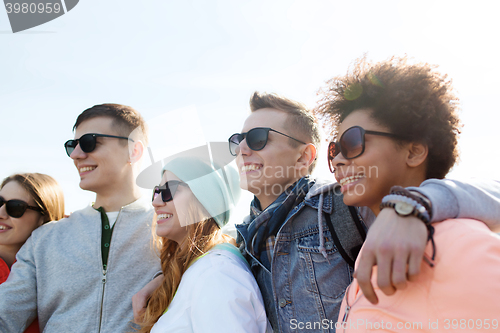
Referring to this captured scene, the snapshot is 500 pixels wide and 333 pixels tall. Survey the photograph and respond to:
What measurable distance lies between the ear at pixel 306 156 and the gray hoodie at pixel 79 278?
5.60 feet

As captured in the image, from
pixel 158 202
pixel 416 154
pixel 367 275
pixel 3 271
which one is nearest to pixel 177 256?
pixel 158 202

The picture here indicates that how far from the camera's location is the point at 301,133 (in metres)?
3.06

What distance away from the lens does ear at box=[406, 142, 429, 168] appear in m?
1.76

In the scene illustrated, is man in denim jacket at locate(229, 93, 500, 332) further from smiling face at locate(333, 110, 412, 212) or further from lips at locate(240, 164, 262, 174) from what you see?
smiling face at locate(333, 110, 412, 212)

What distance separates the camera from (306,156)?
308cm

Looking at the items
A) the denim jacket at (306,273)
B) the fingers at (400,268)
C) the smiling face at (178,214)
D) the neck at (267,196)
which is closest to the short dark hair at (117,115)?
the smiling face at (178,214)

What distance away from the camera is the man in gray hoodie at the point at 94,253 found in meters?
2.79

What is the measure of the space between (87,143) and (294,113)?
223cm

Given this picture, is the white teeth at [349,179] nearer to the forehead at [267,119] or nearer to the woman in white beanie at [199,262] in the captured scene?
the woman in white beanie at [199,262]

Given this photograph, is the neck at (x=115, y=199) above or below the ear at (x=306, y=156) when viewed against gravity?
below

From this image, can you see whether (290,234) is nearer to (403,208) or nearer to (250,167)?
(250,167)

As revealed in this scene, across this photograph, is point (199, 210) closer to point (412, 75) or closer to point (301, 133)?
point (301, 133)

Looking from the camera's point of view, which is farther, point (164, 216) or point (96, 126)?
point (96, 126)

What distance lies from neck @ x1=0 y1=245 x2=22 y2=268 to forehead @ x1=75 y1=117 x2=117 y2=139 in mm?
1522
